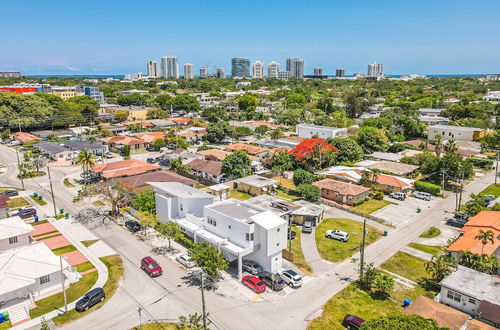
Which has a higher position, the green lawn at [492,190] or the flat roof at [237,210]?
the flat roof at [237,210]

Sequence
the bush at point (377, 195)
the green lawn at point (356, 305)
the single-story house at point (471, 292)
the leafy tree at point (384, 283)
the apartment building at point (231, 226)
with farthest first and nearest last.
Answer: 1. the bush at point (377, 195)
2. the apartment building at point (231, 226)
3. the leafy tree at point (384, 283)
4. the green lawn at point (356, 305)
5. the single-story house at point (471, 292)

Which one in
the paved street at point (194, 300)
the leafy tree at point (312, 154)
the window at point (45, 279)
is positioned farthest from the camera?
the leafy tree at point (312, 154)

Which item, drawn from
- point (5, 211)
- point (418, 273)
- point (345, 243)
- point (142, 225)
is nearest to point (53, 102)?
point (5, 211)

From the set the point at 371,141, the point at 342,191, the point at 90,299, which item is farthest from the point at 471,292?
the point at 371,141

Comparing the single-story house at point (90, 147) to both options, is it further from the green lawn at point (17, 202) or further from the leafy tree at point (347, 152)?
the leafy tree at point (347, 152)

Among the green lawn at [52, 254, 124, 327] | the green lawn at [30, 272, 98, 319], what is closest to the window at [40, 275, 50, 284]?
the green lawn at [30, 272, 98, 319]

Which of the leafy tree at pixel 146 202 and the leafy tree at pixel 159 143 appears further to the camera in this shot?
the leafy tree at pixel 159 143

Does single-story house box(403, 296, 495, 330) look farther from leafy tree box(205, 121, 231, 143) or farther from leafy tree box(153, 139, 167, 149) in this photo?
leafy tree box(205, 121, 231, 143)

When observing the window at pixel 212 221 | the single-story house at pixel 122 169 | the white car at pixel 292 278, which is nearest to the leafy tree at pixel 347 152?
the single-story house at pixel 122 169
